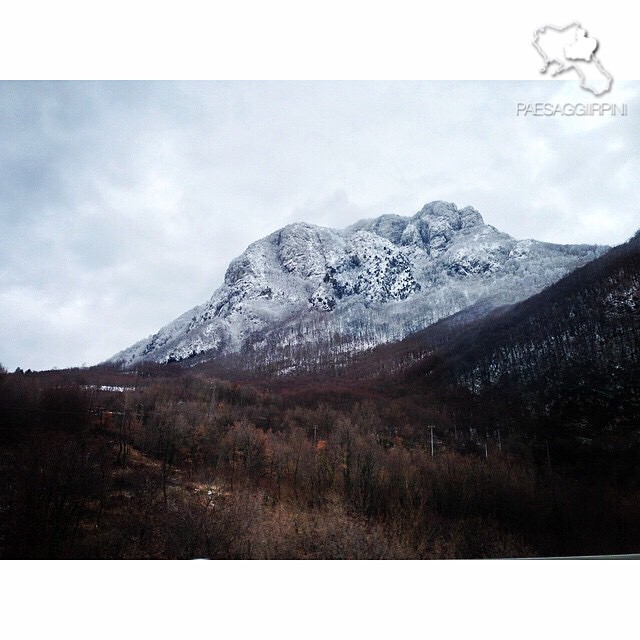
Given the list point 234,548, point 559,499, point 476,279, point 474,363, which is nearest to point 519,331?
point 474,363

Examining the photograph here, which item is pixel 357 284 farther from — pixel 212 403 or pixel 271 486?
pixel 271 486

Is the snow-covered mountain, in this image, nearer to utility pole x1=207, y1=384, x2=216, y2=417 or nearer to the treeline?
utility pole x1=207, y1=384, x2=216, y2=417

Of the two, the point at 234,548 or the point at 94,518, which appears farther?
the point at 94,518

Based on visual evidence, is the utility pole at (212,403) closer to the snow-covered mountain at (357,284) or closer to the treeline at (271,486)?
the treeline at (271,486)

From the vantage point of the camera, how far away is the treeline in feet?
45.9

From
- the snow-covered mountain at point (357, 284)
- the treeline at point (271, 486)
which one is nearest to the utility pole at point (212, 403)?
the treeline at point (271, 486)

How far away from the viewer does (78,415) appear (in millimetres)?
21312

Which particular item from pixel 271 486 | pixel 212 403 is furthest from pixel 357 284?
pixel 271 486

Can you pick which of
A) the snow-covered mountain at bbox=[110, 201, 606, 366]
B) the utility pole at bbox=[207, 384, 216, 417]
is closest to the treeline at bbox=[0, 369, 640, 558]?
the utility pole at bbox=[207, 384, 216, 417]

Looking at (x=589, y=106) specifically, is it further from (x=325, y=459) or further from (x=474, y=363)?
(x=474, y=363)

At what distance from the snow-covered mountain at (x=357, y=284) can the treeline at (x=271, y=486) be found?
33.0 metres

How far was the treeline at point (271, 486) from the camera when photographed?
14.0 m

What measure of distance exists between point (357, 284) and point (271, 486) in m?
104
